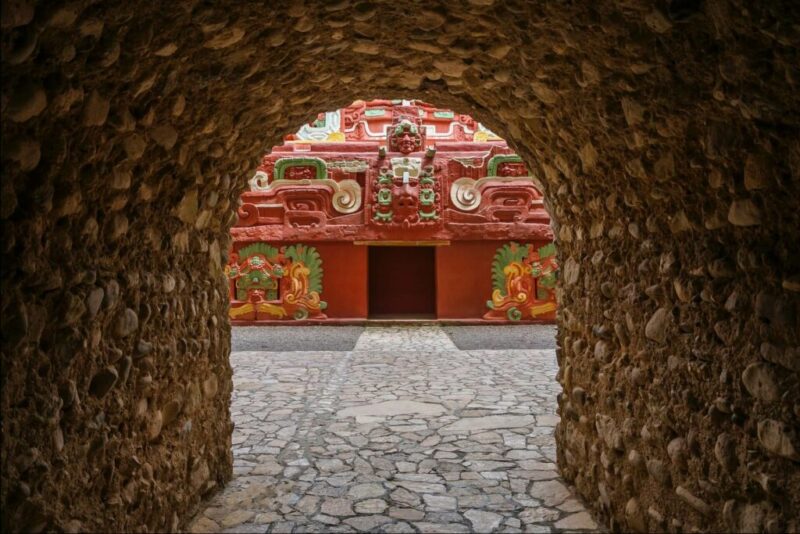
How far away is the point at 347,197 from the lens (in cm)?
1242

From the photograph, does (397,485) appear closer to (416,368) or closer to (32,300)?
(32,300)

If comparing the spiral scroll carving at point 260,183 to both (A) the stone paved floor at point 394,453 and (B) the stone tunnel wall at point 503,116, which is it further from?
(B) the stone tunnel wall at point 503,116

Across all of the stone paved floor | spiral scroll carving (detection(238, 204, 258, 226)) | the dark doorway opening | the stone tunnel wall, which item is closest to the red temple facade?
spiral scroll carving (detection(238, 204, 258, 226))

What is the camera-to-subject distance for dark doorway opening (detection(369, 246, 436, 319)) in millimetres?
13594

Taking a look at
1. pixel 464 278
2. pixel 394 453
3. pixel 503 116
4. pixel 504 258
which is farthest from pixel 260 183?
pixel 503 116

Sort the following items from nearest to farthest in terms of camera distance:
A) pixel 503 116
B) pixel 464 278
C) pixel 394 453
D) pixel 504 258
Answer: pixel 503 116 → pixel 394 453 → pixel 504 258 → pixel 464 278

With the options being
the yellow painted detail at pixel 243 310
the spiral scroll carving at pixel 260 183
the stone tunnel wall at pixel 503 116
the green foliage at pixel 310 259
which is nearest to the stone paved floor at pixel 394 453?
the stone tunnel wall at pixel 503 116

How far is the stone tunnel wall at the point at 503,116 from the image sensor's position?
1496mm

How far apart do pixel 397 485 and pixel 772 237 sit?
2.33m

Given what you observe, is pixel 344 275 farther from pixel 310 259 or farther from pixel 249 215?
pixel 249 215

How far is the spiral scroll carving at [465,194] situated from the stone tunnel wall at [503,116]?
933 centimetres

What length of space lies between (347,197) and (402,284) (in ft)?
8.11

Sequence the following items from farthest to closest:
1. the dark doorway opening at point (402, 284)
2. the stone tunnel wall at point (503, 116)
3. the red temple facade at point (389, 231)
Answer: the dark doorway opening at point (402, 284)
the red temple facade at point (389, 231)
the stone tunnel wall at point (503, 116)

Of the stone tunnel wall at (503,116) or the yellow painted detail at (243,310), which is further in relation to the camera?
the yellow painted detail at (243,310)
